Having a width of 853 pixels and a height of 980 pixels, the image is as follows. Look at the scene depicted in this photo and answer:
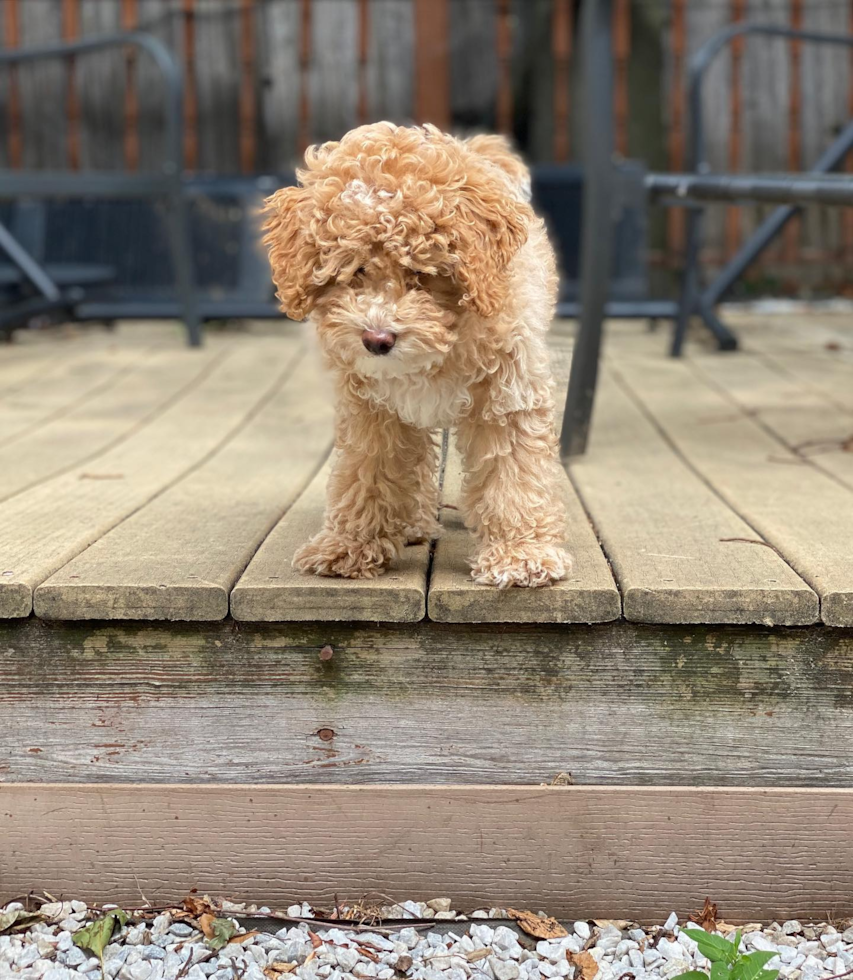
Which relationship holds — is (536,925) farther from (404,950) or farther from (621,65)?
(621,65)

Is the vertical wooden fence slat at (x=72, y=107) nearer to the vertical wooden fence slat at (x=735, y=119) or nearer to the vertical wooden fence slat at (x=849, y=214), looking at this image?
the vertical wooden fence slat at (x=735, y=119)

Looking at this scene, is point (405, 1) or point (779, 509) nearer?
point (779, 509)

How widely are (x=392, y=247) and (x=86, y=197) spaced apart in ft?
13.3

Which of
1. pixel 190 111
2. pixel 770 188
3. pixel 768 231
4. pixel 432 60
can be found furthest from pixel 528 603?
pixel 190 111

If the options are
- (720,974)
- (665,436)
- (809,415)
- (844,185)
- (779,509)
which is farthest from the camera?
(809,415)

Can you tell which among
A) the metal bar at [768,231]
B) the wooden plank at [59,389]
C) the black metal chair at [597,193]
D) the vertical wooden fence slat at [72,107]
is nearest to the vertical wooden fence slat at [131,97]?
the vertical wooden fence slat at [72,107]

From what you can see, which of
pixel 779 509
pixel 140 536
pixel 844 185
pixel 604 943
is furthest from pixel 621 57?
pixel 604 943

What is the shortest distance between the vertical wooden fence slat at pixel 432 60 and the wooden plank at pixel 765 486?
2903mm

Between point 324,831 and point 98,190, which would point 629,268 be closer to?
point 98,190

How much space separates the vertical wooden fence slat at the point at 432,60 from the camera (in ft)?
22.4

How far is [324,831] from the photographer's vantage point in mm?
2234

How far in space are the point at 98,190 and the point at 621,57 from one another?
309cm

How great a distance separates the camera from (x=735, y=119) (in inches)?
271

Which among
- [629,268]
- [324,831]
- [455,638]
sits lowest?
[324,831]
